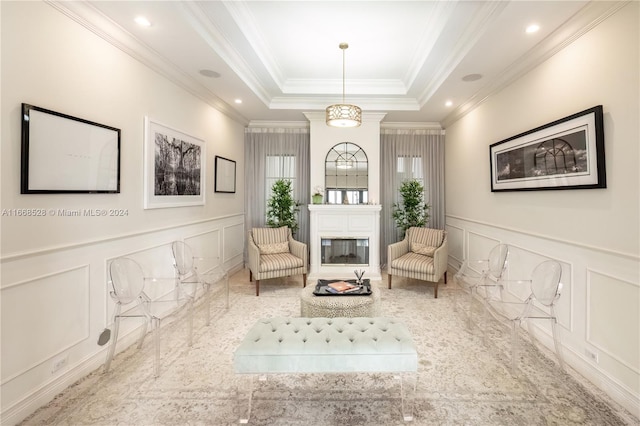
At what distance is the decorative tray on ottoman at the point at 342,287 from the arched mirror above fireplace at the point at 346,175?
2363 mm

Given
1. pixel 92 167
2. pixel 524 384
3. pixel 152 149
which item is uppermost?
pixel 152 149

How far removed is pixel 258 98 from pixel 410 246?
11.6 ft

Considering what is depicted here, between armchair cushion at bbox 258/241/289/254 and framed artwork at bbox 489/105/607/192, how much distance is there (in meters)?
3.32

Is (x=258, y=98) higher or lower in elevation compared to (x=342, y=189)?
higher

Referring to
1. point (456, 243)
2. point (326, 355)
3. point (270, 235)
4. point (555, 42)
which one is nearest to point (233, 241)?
point (270, 235)

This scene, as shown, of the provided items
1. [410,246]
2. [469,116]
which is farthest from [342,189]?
[469,116]

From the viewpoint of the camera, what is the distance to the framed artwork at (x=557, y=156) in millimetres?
2304

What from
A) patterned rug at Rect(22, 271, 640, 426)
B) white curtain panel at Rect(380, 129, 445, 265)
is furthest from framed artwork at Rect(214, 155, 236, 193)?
white curtain panel at Rect(380, 129, 445, 265)

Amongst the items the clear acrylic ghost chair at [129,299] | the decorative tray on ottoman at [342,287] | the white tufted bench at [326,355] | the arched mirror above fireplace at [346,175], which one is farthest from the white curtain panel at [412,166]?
the clear acrylic ghost chair at [129,299]

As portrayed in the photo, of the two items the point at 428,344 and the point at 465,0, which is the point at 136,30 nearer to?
the point at 465,0

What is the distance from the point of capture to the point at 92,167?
96.7 inches

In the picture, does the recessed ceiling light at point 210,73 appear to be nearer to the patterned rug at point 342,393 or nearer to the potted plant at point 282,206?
the potted plant at point 282,206

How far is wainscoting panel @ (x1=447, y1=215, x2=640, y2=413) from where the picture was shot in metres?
2.04

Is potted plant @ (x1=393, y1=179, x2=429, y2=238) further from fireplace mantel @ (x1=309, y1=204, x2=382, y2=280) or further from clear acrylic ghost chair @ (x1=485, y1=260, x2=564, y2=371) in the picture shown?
clear acrylic ghost chair @ (x1=485, y1=260, x2=564, y2=371)
